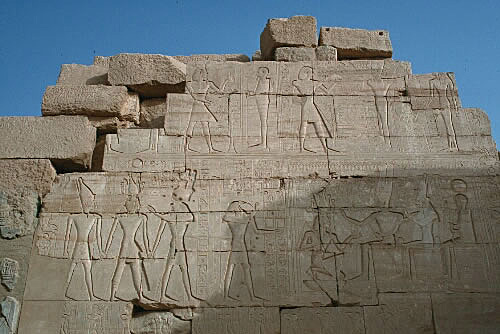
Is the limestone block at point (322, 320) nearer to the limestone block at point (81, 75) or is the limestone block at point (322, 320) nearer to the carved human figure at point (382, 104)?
the carved human figure at point (382, 104)

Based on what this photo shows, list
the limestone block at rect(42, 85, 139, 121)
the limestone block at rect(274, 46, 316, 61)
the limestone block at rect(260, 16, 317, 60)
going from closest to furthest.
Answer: the limestone block at rect(42, 85, 139, 121) < the limestone block at rect(274, 46, 316, 61) < the limestone block at rect(260, 16, 317, 60)

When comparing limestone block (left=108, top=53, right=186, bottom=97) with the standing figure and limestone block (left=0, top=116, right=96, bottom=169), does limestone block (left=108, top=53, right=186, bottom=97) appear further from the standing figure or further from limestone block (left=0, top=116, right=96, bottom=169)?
the standing figure

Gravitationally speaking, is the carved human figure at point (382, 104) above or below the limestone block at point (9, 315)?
above

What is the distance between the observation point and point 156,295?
553cm

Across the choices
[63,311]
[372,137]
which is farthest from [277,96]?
[63,311]

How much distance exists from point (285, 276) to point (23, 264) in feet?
9.19

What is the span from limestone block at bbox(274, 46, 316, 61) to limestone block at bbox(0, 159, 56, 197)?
3.15 m

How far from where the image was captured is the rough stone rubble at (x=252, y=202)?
217 inches

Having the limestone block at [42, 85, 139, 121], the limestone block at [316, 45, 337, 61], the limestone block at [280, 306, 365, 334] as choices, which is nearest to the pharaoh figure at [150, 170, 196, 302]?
the limestone block at [280, 306, 365, 334]

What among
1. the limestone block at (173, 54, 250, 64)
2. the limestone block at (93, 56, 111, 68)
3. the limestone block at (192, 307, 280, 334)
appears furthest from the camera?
the limestone block at (93, 56, 111, 68)

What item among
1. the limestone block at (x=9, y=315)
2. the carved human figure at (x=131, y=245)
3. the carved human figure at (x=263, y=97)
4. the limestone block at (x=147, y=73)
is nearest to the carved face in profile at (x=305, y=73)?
the carved human figure at (x=263, y=97)

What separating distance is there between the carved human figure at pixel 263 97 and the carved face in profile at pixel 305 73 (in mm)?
408

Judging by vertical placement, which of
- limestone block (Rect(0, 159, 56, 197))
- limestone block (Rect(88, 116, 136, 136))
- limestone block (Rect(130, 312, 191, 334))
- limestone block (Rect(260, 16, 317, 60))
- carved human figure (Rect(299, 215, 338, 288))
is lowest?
limestone block (Rect(130, 312, 191, 334))

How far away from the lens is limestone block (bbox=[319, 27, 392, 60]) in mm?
7102
